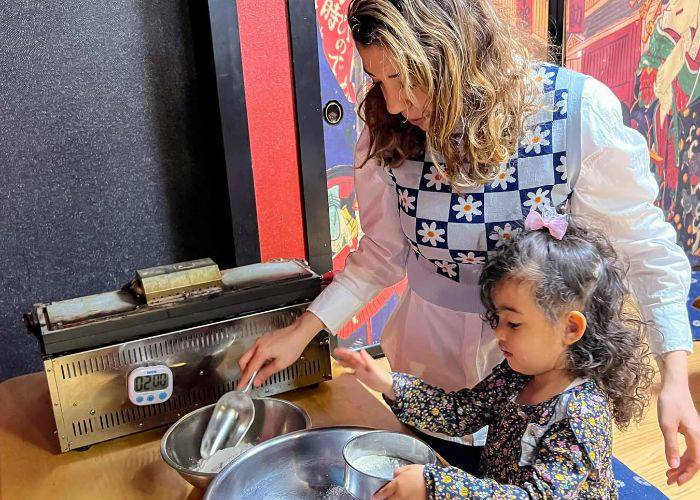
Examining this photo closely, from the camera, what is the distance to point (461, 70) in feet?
3.50

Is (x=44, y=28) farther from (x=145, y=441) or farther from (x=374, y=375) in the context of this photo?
(x=374, y=375)

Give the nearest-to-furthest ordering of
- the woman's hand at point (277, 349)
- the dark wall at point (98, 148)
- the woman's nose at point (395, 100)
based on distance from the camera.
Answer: the woman's nose at point (395, 100) → the woman's hand at point (277, 349) → the dark wall at point (98, 148)

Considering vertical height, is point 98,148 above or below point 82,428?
above

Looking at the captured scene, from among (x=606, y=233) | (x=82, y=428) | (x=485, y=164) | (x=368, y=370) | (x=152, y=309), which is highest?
(x=485, y=164)

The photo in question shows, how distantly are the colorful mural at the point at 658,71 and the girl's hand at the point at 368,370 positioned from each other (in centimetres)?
254

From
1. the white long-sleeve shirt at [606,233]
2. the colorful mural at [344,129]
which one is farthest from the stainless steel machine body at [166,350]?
the colorful mural at [344,129]

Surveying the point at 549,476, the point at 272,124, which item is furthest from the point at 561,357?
the point at 272,124

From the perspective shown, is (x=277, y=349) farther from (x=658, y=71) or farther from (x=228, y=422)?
(x=658, y=71)

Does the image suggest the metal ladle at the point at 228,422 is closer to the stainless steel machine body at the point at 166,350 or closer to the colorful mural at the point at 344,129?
the stainless steel machine body at the point at 166,350

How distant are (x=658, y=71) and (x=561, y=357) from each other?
9.71ft

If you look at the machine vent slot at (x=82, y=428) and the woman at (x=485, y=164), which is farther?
the machine vent slot at (x=82, y=428)

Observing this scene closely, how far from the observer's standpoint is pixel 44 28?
1.93 metres

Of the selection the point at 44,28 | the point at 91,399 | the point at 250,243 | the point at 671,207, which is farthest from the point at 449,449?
the point at 671,207

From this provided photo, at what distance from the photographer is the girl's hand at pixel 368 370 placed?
3.84ft
